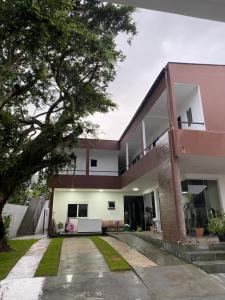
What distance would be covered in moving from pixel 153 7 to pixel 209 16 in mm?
556

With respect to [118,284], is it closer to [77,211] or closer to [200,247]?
[200,247]

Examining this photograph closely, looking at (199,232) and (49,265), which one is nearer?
Answer: (49,265)

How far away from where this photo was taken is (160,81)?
11.7m

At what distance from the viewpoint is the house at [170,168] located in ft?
31.2

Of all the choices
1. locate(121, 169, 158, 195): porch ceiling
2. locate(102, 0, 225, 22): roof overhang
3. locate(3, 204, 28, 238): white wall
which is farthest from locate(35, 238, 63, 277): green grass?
locate(3, 204, 28, 238): white wall

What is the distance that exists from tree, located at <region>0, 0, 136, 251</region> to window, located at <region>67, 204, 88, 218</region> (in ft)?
27.0

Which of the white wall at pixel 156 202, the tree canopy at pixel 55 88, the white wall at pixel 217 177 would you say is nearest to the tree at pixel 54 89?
the tree canopy at pixel 55 88

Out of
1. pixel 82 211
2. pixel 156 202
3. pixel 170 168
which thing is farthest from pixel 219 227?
pixel 82 211

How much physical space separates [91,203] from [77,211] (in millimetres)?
1259

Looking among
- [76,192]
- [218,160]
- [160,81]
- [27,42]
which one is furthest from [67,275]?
[76,192]

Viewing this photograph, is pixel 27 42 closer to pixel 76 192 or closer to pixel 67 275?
pixel 67 275

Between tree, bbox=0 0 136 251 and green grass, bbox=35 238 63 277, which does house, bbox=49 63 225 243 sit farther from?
green grass, bbox=35 238 63 277

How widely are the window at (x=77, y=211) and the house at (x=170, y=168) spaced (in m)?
0.08

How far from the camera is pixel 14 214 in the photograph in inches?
672
